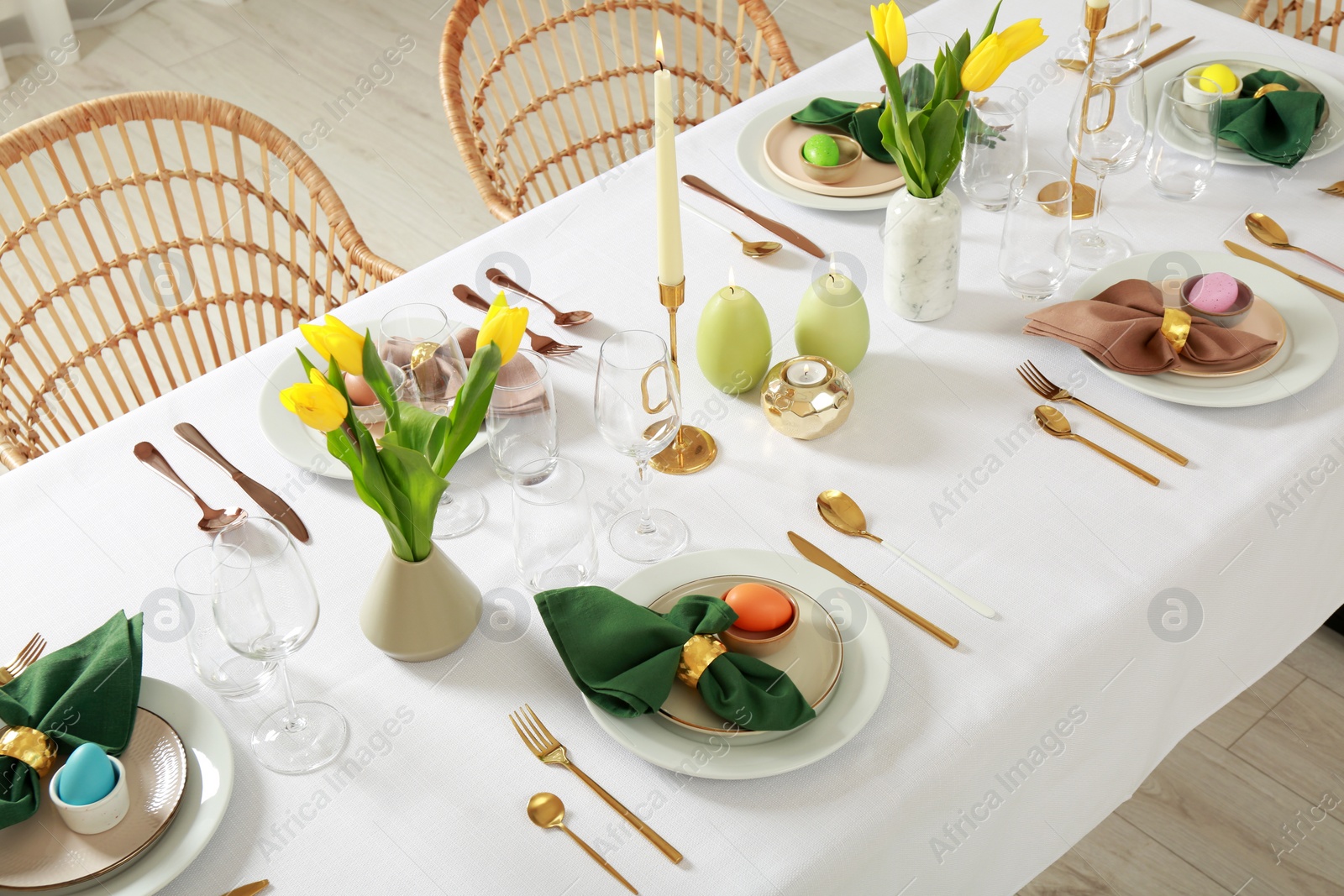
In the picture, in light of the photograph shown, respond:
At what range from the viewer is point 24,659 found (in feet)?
3.37

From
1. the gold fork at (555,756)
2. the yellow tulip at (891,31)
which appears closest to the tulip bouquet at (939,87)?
the yellow tulip at (891,31)

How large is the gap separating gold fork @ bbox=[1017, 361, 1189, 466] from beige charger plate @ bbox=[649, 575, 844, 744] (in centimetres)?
39

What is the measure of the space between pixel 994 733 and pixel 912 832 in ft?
0.34

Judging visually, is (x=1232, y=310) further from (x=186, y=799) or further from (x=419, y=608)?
(x=186, y=799)

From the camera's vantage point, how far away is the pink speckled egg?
49.6 inches

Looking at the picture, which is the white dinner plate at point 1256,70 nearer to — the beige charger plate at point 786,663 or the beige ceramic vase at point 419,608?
the beige charger plate at point 786,663

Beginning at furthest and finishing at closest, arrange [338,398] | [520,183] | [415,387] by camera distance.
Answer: [520,183] → [415,387] → [338,398]

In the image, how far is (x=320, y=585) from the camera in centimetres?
109

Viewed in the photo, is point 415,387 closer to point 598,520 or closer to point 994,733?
point 598,520

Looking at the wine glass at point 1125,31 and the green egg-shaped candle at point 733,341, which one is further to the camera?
the wine glass at point 1125,31

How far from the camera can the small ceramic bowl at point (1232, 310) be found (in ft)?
4.13

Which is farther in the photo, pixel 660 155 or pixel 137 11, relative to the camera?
pixel 137 11

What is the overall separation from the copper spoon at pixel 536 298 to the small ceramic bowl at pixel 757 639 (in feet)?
1.63

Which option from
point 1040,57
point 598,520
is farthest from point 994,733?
point 1040,57
